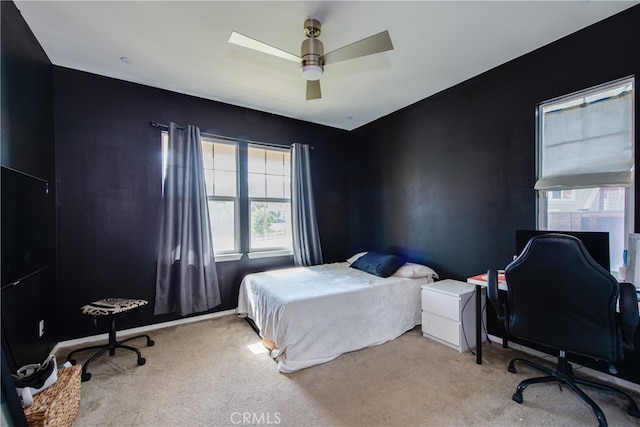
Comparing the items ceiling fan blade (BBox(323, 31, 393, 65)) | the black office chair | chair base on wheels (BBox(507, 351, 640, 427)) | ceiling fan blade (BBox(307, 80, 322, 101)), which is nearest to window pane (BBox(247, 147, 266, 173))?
ceiling fan blade (BBox(307, 80, 322, 101))

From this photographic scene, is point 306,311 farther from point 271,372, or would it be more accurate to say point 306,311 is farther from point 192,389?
point 192,389

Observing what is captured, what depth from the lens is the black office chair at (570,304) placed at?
1576 millimetres

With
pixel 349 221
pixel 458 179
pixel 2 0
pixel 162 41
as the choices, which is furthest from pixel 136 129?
pixel 458 179

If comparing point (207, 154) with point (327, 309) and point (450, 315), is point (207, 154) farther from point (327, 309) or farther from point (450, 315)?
point (450, 315)

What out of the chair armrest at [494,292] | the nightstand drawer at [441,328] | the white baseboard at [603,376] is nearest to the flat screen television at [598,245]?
the chair armrest at [494,292]

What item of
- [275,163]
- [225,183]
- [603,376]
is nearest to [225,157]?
[225,183]

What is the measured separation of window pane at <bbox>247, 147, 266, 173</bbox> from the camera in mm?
3885

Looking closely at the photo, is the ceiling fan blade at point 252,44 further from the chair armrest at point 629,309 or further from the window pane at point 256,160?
the chair armrest at point 629,309

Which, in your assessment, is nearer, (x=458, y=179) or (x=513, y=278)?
(x=513, y=278)

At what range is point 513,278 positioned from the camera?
1889mm

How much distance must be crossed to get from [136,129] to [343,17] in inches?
98.8

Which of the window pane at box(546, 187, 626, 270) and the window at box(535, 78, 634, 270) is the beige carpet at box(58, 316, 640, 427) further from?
the window at box(535, 78, 634, 270)

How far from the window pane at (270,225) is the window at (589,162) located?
3017 millimetres

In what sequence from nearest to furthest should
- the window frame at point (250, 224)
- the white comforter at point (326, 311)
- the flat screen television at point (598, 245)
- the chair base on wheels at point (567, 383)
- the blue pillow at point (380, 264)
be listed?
the chair base on wheels at point (567, 383) < the flat screen television at point (598, 245) < the white comforter at point (326, 311) < the blue pillow at point (380, 264) < the window frame at point (250, 224)
